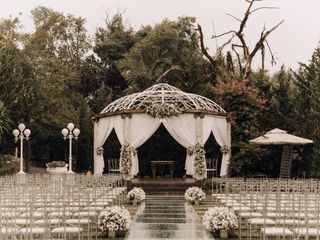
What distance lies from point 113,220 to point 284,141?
15196mm

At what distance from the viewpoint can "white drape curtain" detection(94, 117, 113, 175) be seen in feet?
92.4

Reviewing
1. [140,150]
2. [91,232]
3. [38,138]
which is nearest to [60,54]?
[38,138]

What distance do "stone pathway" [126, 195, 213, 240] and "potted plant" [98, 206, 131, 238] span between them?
244mm

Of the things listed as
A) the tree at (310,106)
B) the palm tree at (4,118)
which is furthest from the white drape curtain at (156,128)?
the palm tree at (4,118)

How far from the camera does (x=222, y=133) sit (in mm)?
28609

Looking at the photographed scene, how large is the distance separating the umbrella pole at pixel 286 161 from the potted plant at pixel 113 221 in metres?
16.8

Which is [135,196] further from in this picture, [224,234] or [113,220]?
[224,234]

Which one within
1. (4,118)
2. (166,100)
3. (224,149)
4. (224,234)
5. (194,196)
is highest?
(166,100)

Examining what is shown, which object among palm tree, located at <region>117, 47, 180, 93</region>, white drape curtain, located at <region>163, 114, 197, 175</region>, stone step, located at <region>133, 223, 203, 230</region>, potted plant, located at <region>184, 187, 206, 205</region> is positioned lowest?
stone step, located at <region>133, 223, 203, 230</region>

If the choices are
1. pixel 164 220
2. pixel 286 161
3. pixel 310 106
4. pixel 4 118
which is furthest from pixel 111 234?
pixel 4 118

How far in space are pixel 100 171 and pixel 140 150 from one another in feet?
15.1

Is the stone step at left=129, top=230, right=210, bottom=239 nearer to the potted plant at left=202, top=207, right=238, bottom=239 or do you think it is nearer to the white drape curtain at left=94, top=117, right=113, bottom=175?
the potted plant at left=202, top=207, right=238, bottom=239

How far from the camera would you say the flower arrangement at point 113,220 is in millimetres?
13430

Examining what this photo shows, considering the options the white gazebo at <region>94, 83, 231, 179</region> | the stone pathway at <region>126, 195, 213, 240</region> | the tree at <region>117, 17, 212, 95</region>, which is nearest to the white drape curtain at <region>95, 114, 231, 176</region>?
the white gazebo at <region>94, 83, 231, 179</region>
